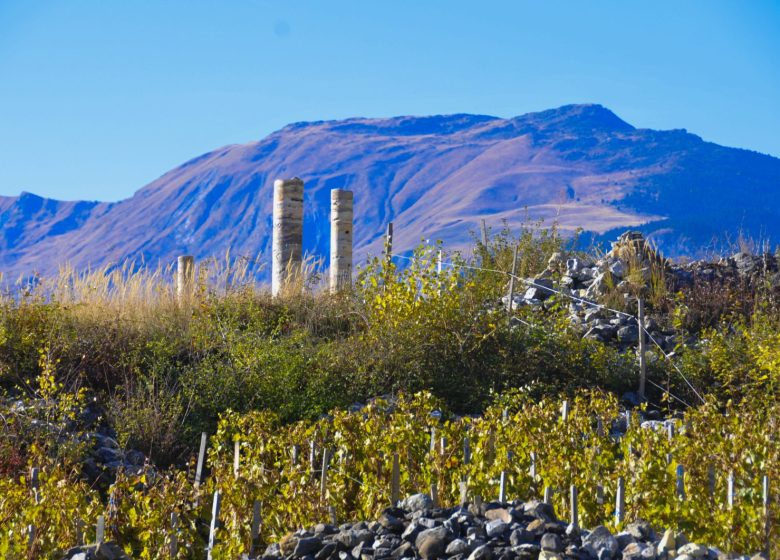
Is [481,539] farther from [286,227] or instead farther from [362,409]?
[286,227]

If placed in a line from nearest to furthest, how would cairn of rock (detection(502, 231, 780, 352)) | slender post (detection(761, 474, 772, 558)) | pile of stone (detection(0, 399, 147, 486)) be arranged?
slender post (detection(761, 474, 772, 558)) → pile of stone (detection(0, 399, 147, 486)) → cairn of rock (detection(502, 231, 780, 352))

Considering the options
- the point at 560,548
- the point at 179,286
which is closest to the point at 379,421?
the point at 560,548

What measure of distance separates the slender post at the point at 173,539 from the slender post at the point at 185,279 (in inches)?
260

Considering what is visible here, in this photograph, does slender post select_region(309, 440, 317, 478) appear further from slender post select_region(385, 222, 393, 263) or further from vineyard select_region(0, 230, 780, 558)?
slender post select_region(385, 222, 393, 263)

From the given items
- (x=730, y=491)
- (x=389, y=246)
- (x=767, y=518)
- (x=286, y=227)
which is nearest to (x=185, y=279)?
(x=389, y=246)

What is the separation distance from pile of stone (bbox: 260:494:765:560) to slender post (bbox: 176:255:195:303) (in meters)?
7.28

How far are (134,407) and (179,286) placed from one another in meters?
4.50

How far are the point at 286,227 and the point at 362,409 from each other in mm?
8921

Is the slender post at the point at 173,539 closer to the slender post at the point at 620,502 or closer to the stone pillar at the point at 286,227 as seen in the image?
the slender post at the point at 620,502

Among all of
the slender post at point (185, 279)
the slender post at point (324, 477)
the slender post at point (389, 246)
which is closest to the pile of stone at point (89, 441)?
the slender post at point (324, 477)

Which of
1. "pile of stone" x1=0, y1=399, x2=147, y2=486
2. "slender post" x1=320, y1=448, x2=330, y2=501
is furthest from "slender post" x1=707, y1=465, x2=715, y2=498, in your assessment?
"pile of stone" x1=0, y1=399, x2=147, y2=486

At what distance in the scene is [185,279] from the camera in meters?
12.4

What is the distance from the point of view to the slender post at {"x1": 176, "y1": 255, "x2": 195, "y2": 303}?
38.1 ft

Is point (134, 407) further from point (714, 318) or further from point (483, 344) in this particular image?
point (714, 318)
